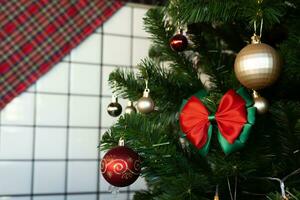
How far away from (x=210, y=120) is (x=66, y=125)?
0.64 m

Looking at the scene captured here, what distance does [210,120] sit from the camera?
0.40m

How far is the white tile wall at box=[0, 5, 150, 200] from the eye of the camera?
92cm

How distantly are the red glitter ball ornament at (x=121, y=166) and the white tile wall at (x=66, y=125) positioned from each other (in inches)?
23.1

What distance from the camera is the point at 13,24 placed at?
942 mm

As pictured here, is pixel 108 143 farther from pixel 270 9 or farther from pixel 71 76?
pixel 71 76

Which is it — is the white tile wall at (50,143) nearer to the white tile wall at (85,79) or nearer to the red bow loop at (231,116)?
the white tile wall at (85,79)

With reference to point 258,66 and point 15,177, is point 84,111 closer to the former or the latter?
point 15,177

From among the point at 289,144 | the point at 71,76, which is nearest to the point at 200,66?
the point at 289,144

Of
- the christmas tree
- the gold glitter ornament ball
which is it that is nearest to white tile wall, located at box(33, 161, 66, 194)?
the christmas tree

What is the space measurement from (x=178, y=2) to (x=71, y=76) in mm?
622

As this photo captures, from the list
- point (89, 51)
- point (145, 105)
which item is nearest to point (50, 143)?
point (89, 51)

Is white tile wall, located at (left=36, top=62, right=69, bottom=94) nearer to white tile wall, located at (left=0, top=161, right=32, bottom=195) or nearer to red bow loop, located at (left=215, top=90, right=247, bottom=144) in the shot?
white tile wall, located at (left=0, top=161, right=32, bottom=195)

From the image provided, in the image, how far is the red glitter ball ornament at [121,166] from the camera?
0.39 meters

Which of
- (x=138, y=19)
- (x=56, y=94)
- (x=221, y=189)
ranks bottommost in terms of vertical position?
(x=221, y=189)
